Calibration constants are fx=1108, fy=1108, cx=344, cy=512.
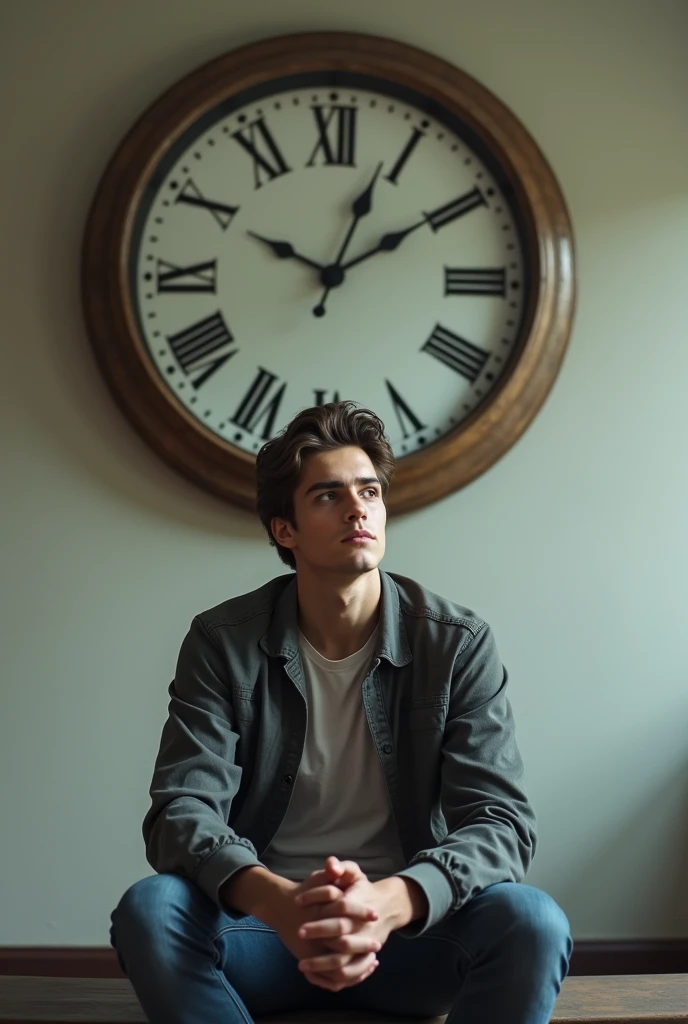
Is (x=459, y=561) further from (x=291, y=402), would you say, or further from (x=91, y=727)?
(x=91, y=727)

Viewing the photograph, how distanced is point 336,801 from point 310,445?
1.84ft

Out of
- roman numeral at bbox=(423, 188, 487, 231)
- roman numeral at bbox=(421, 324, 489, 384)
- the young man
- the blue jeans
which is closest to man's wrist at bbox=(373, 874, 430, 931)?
the young man

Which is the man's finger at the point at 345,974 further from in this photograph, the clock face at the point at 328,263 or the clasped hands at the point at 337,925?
the clock face at the point at 328,263

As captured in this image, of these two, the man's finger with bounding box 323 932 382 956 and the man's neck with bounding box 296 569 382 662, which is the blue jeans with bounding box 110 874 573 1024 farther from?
the man's neck with bounding box 296 569 382 662

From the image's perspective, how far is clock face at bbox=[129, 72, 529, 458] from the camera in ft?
7.77

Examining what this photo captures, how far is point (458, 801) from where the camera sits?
161 cm

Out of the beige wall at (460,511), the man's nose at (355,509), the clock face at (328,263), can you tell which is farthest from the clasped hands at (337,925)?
the clock face at (328,263)

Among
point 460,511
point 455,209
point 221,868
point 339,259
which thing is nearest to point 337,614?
point 221,868

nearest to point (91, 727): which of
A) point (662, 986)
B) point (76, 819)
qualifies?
point (76, 819)

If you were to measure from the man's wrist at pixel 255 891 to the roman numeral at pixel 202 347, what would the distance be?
3.89ft

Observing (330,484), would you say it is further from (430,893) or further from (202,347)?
(202,347)

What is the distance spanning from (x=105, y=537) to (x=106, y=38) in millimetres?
1080

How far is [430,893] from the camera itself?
143cm

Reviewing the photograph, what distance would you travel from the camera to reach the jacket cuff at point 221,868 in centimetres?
146
